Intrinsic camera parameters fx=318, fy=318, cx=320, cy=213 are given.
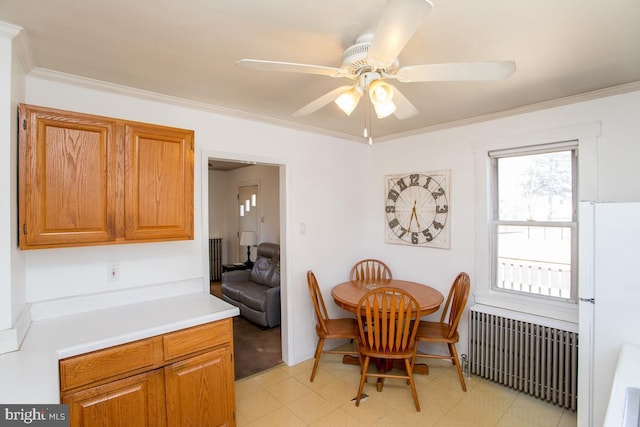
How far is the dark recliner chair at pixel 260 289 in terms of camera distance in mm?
3938

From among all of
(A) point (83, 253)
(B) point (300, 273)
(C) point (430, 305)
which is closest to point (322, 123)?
(B) point (300, 273)

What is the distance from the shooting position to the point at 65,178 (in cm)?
169

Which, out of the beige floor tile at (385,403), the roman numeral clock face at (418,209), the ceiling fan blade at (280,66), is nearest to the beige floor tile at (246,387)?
the beige floor tile at (385,403)

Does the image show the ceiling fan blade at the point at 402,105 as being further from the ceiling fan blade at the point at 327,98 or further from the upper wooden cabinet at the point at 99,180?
the upper wooden cabinet at the point at 99,180

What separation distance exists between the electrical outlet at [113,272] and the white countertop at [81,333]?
19 centimetres

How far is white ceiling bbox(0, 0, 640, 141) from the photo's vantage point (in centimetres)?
133

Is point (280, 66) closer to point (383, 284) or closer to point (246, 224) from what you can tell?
point (383, 284)

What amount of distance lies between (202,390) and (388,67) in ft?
6.75

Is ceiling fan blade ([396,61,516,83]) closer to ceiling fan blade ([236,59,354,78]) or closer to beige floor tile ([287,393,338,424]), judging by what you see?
ceiling fan blade ([236,59,354,78])

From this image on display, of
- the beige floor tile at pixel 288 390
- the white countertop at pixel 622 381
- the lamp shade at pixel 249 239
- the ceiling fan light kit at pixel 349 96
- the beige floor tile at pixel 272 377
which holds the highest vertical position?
the ceiling fan light kit at pixel 349 96

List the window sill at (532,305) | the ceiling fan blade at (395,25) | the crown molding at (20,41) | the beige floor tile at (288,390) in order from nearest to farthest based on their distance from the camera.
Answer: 1. the ceiling fan blade at (395,25)
2. the crown molding at (20,41)
3. the window sill at (532,305)
4. the beige floor tile at (288,390)

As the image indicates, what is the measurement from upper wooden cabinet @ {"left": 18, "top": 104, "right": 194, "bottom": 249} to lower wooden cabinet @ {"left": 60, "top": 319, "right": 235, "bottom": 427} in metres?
0.62

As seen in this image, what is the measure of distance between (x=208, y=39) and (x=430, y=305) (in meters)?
2.40

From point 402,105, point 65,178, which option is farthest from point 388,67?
point 65,178
